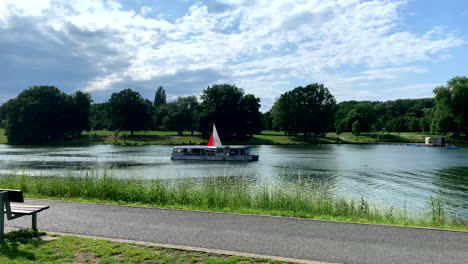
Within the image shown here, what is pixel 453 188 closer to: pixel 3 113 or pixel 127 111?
pixel 127 111

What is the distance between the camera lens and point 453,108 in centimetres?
10519

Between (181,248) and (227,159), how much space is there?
52050 millimetres

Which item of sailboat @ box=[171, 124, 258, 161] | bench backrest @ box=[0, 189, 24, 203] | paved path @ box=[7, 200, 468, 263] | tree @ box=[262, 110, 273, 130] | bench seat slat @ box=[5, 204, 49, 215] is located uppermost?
tree @ box=[262, 110, 273, 130]

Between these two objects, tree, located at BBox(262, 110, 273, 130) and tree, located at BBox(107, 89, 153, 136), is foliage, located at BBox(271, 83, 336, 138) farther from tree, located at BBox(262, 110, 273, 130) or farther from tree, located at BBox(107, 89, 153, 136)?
tree, located at BBox(107, 89, 153, 136)

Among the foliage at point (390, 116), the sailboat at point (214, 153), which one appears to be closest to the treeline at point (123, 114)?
the foliage at point (390, 116)

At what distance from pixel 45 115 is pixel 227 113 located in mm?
50808

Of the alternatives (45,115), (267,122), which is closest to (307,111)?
(267,122)

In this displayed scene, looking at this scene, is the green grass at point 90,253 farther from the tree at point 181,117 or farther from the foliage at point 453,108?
the foliage at point 453,108

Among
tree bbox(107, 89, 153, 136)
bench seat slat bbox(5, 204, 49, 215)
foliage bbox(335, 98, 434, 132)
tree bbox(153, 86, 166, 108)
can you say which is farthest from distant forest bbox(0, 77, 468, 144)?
bench seat slat bbox(5, 204, 49, 215)

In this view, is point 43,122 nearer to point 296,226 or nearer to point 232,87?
point 232,87

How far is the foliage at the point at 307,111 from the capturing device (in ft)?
380

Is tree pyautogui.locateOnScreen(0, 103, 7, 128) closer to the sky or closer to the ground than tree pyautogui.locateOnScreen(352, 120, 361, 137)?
closer to the sky

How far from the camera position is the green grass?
23.1 feet

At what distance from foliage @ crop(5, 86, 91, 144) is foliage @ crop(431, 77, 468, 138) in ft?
346
